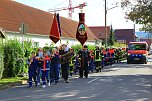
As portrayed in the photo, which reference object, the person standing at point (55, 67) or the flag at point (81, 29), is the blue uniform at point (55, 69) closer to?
the person standing at point (55, 67)

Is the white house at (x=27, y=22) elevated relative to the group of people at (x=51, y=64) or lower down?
elevated

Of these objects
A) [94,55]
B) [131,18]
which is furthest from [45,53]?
[131,18]

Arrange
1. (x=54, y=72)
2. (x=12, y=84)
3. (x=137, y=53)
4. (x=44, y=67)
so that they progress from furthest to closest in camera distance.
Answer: (x=137, y=53) < (x=54, y=72) < (x=12, y=84) < (x=44, y=67)

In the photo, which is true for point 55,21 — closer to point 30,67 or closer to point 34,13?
point 30,67

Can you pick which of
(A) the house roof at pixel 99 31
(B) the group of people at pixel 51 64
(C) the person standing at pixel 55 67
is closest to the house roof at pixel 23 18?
(B) the group of people at pixel 51 64

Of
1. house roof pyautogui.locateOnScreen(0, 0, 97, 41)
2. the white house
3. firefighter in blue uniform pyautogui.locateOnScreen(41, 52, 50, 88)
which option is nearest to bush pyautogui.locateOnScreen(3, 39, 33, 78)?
firefighter in blue uniform pyautogui.locateOnScreen(41, 52, 50, 88)

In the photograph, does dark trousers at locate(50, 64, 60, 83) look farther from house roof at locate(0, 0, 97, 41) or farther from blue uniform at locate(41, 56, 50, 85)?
house roof at locate(0, 0, 97, 41)

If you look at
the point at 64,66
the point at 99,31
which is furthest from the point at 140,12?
the point at 99,31

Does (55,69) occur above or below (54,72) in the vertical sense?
above

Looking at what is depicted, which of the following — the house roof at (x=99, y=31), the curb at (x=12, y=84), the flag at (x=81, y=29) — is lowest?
the curb at (x=12, y=84)

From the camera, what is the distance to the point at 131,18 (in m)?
40.9

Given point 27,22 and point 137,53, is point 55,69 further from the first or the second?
point 137,53

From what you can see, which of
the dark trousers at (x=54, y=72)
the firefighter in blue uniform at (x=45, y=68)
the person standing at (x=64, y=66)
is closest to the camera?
the firefighter in blue uniform at (x=45, y=68)

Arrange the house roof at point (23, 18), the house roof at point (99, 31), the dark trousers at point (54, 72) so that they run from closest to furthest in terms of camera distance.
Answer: the dark trousers at point (54, 72) < the house roof at point (23, 18) < the house roof at point (99, 31)
